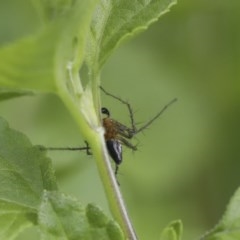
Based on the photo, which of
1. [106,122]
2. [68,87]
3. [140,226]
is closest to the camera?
[68,87]

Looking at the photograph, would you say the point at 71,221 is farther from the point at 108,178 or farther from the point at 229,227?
the point at 229,227

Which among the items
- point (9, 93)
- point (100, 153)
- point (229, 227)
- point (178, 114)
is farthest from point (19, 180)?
point (178, 114)

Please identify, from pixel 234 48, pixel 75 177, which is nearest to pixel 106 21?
pixel 75 177

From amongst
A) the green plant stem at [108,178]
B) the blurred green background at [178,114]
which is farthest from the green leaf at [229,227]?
the blurred green background at [178,114]

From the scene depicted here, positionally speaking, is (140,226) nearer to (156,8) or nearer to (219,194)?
(219,194)

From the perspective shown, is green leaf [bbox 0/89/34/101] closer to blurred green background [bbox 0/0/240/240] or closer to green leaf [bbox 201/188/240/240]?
green leaf [bbox 201/188/240/240]

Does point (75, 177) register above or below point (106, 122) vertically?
below
